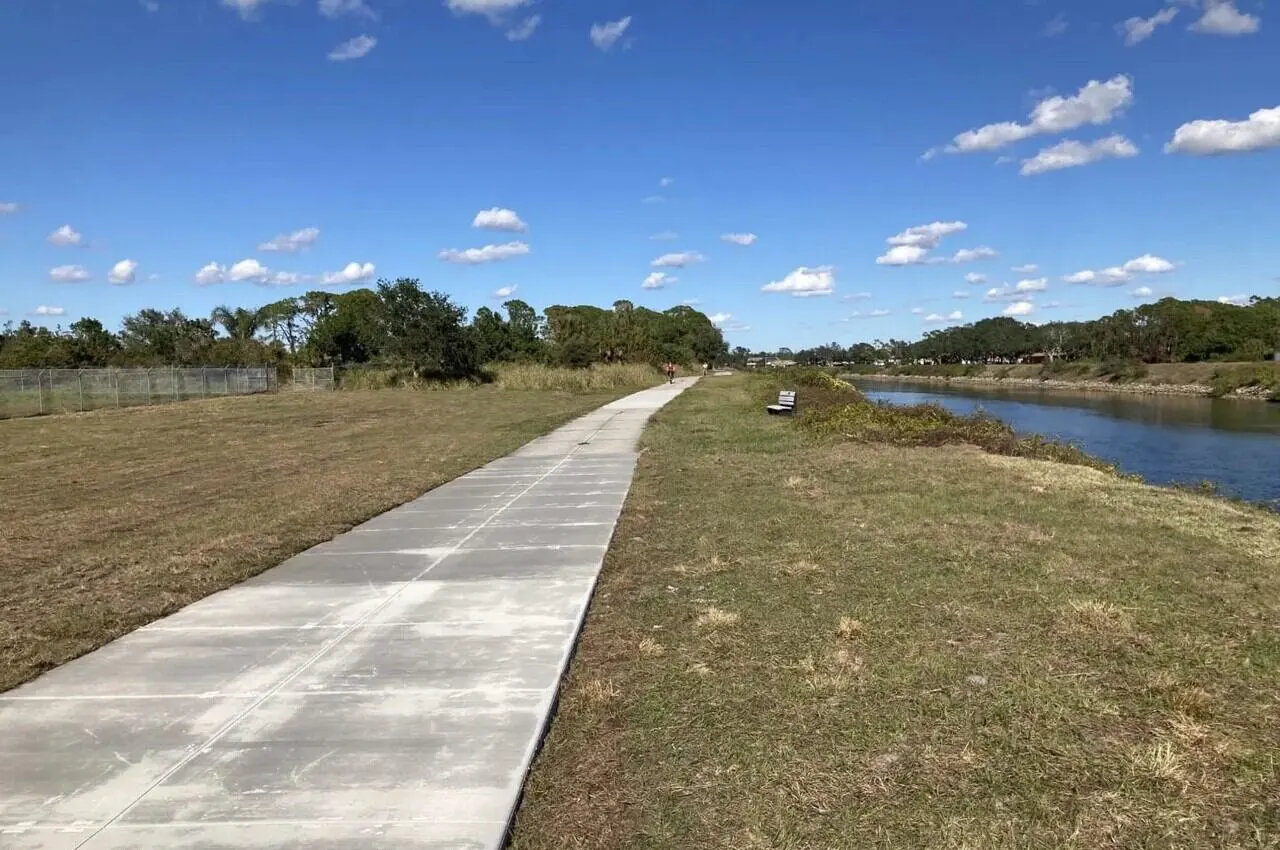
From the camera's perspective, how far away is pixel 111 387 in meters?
34.2

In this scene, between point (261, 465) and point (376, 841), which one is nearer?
point (376, 841)

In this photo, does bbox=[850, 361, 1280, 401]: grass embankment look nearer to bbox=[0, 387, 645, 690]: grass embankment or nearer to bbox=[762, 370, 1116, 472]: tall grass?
bbox=[762, 370, 1116, 472]: tall grass

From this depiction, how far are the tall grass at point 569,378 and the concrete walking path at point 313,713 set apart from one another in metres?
34.6

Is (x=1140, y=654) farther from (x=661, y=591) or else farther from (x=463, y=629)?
(x=463, y=629)

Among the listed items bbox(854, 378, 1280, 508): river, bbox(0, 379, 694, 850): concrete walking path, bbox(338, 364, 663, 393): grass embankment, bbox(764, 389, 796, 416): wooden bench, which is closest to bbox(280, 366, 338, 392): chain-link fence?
bbox(338, 364, 663, 393): grass embankment

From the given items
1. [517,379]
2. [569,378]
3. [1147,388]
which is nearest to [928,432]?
[569,378]

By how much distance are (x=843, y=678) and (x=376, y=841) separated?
235cm

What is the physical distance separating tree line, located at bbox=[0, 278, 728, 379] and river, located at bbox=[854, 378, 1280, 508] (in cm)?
2355

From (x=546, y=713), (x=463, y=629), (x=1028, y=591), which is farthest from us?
(x=1028, y=591)

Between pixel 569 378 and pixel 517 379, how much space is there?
2.55m

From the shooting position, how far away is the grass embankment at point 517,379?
138 feet

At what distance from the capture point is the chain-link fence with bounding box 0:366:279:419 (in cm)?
2953

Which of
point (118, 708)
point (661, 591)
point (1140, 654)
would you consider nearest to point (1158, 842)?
point (1140, 654)

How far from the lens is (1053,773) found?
11.0 ft
